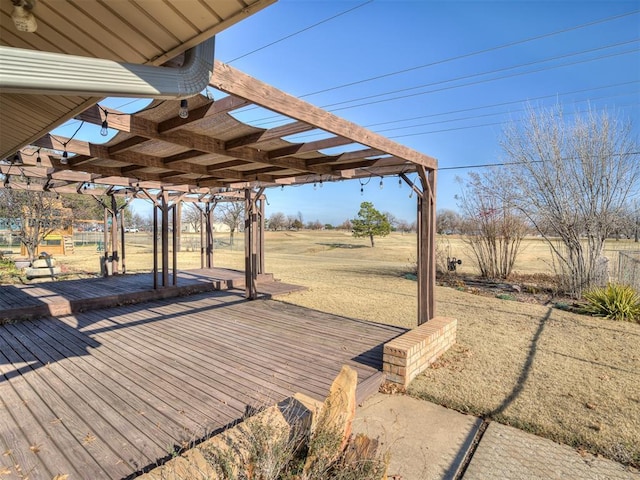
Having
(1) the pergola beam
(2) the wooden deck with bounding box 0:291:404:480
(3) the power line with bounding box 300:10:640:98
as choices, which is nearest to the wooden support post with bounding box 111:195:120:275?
(2) the wooden deck with bounding box 0:291:404:480

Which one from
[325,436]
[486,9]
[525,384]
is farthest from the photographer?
[486,9]

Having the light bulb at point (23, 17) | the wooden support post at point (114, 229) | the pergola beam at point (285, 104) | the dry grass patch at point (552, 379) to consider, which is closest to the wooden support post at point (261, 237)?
the wooden support post at point (114, 229)

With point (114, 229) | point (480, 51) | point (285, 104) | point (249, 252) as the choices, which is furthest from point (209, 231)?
point (480, 51)

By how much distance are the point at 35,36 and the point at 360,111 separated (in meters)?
17.2

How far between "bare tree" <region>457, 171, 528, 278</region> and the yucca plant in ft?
11.9

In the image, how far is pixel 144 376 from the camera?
3.42 meters

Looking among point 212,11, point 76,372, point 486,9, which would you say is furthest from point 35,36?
point 486,9

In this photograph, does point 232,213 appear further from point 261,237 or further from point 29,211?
point 261,237

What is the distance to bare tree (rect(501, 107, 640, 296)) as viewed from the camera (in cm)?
804

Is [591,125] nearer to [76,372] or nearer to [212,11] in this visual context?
[212,11]

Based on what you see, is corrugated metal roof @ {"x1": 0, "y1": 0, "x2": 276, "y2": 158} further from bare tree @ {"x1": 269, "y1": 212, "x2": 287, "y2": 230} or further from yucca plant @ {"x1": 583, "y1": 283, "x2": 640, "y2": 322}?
bare tree @ {"x1": 269, "y1": 212, "x2": 287, "y2": 230}

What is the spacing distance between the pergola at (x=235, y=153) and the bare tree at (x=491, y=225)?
21.3 ft

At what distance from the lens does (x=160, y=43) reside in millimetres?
1648

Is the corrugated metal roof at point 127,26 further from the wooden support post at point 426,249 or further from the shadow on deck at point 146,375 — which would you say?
the wooden support post at point 426,249
